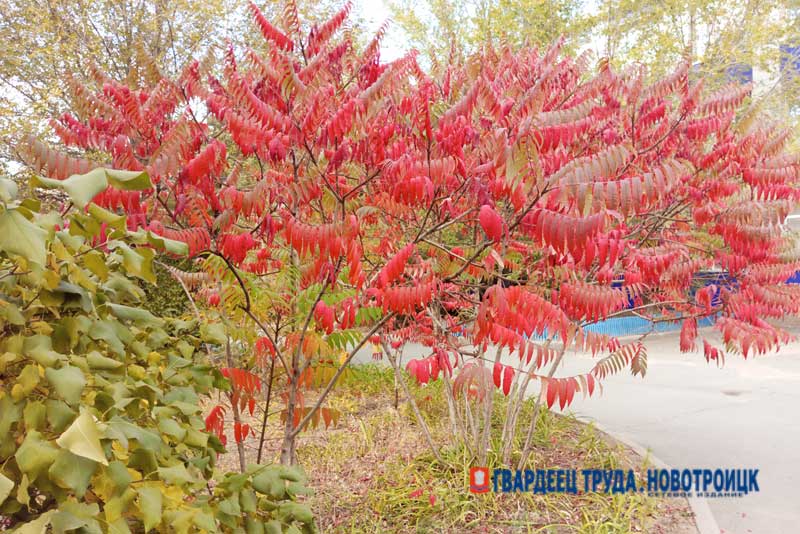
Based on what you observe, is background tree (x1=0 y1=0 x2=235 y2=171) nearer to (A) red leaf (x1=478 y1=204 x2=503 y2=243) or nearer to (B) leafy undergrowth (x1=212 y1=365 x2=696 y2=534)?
(B) leafy undergrowth (x1=212 y1=365 x2=696 y2=534)

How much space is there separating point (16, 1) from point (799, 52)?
1910cm

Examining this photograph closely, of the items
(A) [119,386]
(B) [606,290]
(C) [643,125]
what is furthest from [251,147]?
(C) [643,125]

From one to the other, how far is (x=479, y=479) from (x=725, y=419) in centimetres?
456

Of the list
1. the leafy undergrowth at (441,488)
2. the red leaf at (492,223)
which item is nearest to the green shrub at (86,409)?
the red leaf at (492,223)

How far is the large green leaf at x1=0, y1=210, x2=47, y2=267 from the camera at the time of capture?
932 mm

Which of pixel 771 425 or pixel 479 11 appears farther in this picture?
pixel 479 11

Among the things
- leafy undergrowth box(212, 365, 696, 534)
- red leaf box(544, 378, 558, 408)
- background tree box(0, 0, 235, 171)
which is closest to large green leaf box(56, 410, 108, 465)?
red leaf box(544, 378, 558, 408)

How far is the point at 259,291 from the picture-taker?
3098 millimetres

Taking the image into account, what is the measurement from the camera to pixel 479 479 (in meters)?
4.29

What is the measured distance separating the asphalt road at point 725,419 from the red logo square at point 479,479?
1.86 meters

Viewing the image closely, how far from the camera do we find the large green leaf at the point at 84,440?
89 cm

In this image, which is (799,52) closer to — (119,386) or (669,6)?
(669,6)

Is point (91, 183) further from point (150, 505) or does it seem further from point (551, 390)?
point (551, 390)

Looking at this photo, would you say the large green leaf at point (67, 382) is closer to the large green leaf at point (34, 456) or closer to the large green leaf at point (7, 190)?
the large green leaf at point (34, 456)
